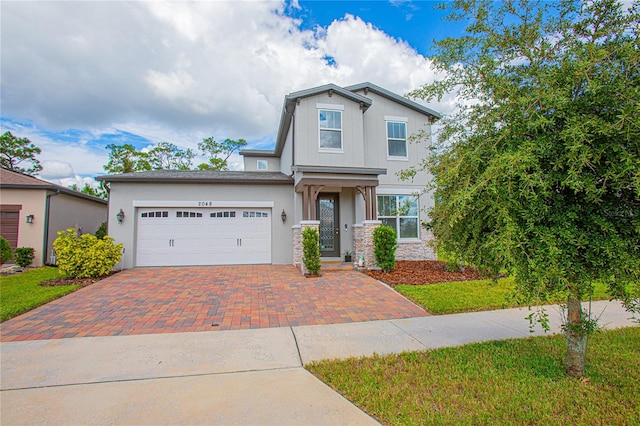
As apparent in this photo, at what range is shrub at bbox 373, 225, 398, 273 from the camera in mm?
9664

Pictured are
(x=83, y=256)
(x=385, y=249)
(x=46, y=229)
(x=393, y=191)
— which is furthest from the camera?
(x=393, y=191)

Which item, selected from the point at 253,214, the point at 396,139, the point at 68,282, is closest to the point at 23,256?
the point at 68,282

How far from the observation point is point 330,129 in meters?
11.6

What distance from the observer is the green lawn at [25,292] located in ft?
19.6

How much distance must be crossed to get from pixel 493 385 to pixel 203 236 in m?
10.6

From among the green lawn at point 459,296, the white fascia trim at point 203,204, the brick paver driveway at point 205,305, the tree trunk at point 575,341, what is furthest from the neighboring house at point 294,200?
the tree trunk at point 575,341

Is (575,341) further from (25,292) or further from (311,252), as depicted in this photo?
(25,292)

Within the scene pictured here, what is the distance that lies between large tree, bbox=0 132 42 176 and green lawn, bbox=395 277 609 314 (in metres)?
34.4

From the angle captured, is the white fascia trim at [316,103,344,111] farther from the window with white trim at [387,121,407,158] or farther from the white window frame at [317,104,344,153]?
the window with white trim at [387,121,407,158]

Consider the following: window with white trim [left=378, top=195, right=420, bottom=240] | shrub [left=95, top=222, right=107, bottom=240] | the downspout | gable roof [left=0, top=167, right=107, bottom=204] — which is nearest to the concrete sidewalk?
window with white trim [left=378, top=195, right=420, bottom=240]

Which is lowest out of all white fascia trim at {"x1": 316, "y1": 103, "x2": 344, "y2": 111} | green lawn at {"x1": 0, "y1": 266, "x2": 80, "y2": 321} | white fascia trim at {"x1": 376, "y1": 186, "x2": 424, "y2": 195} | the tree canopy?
green lawn at {"x1": 0, "y1": 266, "x2": 80, "y2": 321}

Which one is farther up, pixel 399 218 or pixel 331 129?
pixel 331 129

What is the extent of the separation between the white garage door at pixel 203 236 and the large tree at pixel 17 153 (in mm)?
24735

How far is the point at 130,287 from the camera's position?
26.2ft
